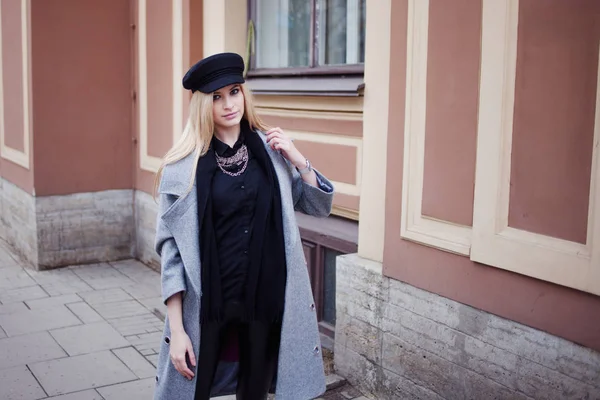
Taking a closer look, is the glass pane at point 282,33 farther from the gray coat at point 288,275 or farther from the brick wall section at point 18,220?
the brick wall section at point 18,220

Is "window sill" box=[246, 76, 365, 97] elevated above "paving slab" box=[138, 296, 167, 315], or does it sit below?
above

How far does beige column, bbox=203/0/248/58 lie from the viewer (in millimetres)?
6047

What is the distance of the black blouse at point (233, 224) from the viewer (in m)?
2.91

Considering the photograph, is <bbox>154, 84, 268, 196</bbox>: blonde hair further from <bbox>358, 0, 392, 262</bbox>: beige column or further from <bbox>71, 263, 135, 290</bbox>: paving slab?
<bbox>71, 263, 135, 290</bbox>: paving slab

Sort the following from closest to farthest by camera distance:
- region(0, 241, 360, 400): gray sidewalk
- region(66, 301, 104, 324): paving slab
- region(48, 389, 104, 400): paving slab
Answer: region(48, 389, 104, 400): paving slab < region(0, 241, 360, 400): gray sidewalk < region(66, 301, 104, 324): paving slab

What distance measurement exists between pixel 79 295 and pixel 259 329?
4.10 m

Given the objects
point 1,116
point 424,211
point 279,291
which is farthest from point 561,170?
point 1,116

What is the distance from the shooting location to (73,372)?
493 cm

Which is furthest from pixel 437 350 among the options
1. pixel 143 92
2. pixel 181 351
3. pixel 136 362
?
pixel 143 92

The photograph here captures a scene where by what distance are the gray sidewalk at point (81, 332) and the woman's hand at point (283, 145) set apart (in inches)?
74.9

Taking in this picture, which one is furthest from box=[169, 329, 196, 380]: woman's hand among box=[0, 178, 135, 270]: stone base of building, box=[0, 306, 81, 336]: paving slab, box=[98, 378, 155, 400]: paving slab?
box=[0, 178, 135, 270]: stone base of building

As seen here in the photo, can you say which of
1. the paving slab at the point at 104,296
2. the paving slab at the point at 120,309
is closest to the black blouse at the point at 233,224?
the paving slab at the point at 120,309

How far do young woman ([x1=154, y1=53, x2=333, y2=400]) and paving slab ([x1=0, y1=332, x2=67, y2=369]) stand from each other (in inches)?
97.5

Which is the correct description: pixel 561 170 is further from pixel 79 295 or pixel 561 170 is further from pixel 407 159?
pixel 79 295
